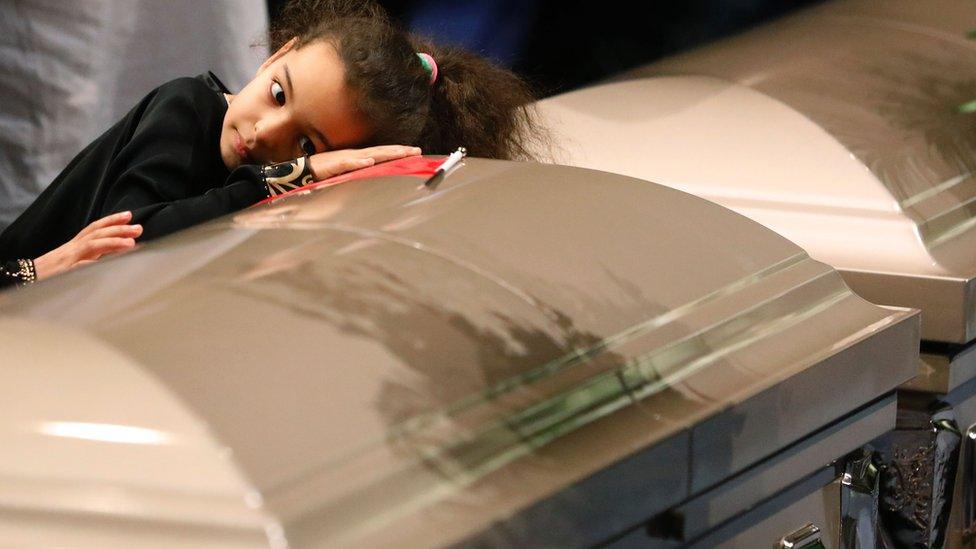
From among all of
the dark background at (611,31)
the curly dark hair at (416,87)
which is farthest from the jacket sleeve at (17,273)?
the dark background at (611,31)

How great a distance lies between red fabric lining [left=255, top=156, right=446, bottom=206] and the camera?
2.78ft

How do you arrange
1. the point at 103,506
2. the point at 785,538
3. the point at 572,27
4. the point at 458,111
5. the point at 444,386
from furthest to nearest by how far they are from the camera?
the point at 572,27 → the point at 458,111 → the point at 785,538 → the point at 444,386 → the point at 103,506

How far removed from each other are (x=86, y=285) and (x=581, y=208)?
31 centimetres

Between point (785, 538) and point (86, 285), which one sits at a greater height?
point (86, 285)

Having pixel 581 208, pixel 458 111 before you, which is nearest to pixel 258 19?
pixel 458 111

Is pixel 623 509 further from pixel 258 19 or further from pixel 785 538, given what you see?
pixel 258 19

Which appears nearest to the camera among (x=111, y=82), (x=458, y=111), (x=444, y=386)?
(x=444, y=386)

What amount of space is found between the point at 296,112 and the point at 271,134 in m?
0.03

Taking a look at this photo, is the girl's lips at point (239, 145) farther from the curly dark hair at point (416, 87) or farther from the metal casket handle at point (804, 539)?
the metal casket handle at point (804, 539)

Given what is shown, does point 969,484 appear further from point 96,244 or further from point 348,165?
point 96,244

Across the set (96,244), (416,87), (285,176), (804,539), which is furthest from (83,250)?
(804,539)

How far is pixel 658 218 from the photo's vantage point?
792 mm

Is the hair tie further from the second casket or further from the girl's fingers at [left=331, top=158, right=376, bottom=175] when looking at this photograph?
the second casket

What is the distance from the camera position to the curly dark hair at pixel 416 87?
1.03 m
